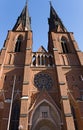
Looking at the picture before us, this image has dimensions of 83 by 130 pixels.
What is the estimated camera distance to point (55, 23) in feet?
122

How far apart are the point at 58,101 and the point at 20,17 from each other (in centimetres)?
2445

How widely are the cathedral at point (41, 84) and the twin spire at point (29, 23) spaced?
3.97ft

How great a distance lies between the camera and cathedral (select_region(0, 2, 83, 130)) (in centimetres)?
1886

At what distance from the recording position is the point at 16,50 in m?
29.3


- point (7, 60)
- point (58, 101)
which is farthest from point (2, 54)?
point (58, 101)

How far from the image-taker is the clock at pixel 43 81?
76.2 feet

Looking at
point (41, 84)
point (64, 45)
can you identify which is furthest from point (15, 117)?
point (64, 45)

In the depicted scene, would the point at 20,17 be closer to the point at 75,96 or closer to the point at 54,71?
the point at 54,71

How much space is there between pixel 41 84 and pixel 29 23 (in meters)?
20.2

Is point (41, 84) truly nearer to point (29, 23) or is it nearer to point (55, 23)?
point (55, 23)

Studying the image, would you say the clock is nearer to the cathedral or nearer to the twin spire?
the cathedral

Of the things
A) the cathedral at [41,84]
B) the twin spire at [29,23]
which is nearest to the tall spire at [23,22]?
the twin spire at [29,23]

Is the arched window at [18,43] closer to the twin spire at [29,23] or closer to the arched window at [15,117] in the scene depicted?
the twin spire at [29,23]

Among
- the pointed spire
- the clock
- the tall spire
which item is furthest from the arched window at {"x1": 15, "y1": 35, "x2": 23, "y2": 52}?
the pointed spire
